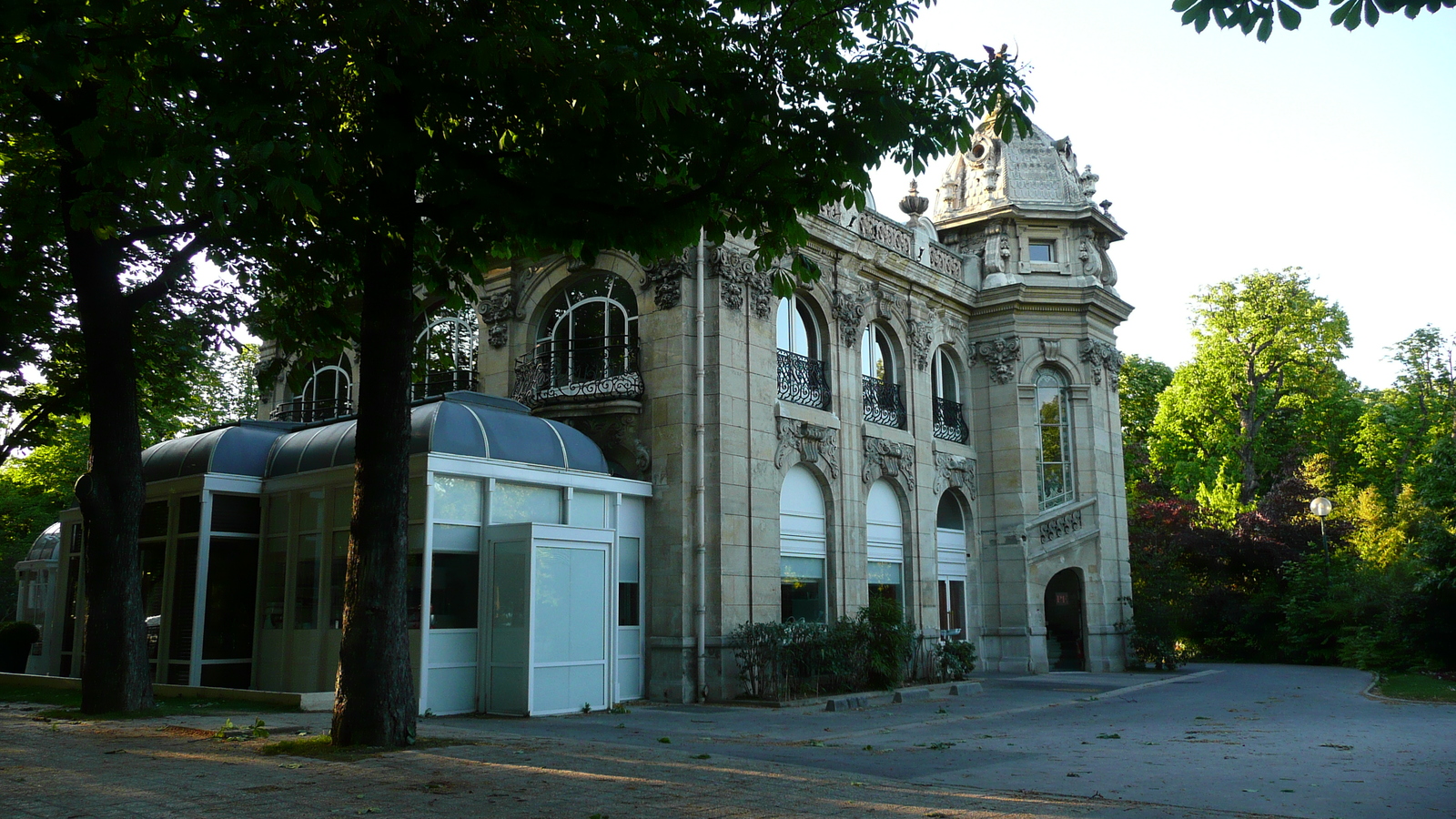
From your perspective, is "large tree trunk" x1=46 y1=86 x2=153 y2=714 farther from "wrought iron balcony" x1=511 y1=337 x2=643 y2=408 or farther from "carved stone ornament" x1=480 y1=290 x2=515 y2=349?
"carved stone ornament" x1=480 y1=290 x2=515 y2=349

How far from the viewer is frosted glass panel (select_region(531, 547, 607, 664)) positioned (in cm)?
1547

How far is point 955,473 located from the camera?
26328 millimetres

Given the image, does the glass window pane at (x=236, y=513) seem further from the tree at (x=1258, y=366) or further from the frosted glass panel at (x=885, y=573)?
the tree at (x=1258, y=366)

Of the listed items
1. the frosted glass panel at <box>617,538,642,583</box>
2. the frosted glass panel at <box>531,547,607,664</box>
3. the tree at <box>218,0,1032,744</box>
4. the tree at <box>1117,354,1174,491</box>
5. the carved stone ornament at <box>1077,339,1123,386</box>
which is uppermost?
the tree at <box>1117,354,1174,491</box>

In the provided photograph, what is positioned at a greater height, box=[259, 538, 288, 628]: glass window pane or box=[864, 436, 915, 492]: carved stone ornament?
box=[864, 436, 915, 492]: carved stone ornament

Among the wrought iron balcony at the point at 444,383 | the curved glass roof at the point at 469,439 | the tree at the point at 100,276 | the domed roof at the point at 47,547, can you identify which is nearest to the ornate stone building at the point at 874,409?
the wrought iron balcony at the point at 444,383

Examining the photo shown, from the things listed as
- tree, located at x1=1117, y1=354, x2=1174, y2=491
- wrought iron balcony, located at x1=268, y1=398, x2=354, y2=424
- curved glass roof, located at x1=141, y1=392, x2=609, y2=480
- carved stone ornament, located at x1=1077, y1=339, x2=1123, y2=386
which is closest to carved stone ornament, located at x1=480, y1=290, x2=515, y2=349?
curved glass roof, located at x1=141, y1=392, x2=609, y2=480

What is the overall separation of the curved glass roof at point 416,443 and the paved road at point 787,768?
13.7 ft

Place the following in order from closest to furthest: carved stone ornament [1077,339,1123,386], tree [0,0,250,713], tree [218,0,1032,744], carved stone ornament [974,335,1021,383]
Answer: tree [218,0,1032,744]
tree [0,0,250,713]
carved stone ornament [974,335,1021,383]
carved stone ornament [1077,339,1123,386]

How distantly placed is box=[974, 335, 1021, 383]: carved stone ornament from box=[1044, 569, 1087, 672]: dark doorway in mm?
5287

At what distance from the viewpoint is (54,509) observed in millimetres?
44719

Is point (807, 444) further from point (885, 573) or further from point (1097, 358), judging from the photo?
point (1097, 358)

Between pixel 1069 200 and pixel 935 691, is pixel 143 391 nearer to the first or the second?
pixel 935 691

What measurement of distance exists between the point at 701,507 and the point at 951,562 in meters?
9.79
